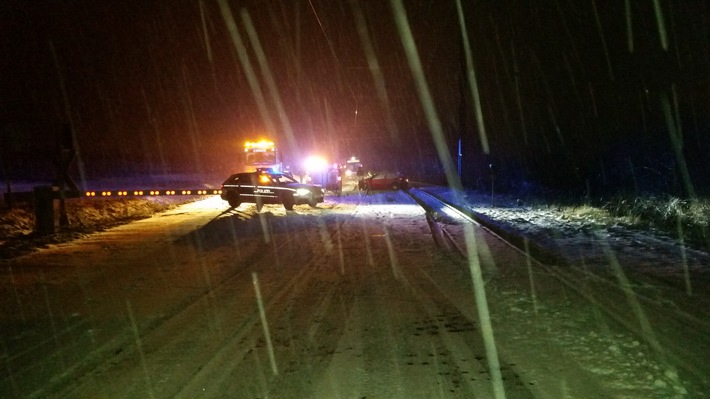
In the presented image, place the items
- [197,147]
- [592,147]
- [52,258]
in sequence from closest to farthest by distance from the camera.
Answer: [52,258]
[592,147]
[197,147]

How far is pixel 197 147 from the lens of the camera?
347 feet

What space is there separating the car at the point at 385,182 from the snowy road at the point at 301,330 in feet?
94.5

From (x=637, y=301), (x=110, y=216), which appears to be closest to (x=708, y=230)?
(x=637, y=301)

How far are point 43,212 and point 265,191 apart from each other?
1004cm

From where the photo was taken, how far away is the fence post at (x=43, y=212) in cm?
1591

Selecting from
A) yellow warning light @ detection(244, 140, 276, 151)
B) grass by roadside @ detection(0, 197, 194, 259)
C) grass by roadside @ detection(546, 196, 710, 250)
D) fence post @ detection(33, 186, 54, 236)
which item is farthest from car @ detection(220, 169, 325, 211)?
yellow warning light @ detection(244, 140, 276, 151)

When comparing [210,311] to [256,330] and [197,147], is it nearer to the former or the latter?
[256,330]

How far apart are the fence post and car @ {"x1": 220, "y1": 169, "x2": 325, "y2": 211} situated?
31.1 ft

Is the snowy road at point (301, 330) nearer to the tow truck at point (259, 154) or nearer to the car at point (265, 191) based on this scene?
the car at point (265, 191)

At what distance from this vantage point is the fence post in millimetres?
15906

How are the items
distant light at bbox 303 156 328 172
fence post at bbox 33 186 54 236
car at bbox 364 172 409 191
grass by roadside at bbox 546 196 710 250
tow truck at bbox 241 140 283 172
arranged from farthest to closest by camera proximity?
1. car at bbox 364 172 409 191
2. tow truck at bbox 241 140 283 172
3. distant light at bbox 303 156 328 172
4. fence post at bbox 33 186 54 236
5. grass by roadside at bbox 546 196 710 250

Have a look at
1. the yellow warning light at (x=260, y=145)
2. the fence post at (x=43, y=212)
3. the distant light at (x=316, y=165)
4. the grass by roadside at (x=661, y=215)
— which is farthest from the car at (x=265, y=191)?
the yellow warning light at (x=260, y=145)

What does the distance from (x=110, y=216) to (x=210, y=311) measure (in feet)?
50.8

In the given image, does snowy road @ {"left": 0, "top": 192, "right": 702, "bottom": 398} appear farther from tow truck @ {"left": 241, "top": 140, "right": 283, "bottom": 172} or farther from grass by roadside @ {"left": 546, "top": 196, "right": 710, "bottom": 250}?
tow truck @ {"left": 241, "top": 140, "right": 283, "bottom": 172}
